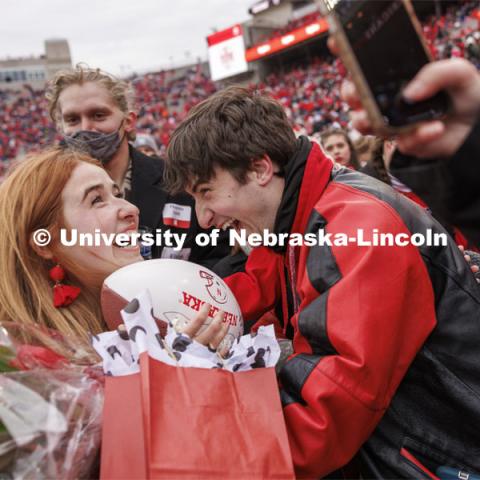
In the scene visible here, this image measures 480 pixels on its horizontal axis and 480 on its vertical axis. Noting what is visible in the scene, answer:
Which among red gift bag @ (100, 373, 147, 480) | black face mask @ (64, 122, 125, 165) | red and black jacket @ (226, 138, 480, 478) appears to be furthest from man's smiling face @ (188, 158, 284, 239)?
black face mask @ (64, 122, 125, 165)

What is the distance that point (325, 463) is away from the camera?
143cm

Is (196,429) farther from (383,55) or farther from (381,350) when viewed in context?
(383,55)

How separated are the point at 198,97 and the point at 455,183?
1458 inches

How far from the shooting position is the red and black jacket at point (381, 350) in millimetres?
1385

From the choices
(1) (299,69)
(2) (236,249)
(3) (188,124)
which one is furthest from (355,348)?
(1) (299,69)

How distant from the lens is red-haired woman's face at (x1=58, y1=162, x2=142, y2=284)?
1.95 meters

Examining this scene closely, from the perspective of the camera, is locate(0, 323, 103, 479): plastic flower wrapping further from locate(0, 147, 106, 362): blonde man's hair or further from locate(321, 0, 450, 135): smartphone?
locate(321, 0, 450, 135): smartphone

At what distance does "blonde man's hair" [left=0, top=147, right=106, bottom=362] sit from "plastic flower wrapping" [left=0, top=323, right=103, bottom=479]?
364 millimetres

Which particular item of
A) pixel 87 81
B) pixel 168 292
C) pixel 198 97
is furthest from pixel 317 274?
pixel 198 97

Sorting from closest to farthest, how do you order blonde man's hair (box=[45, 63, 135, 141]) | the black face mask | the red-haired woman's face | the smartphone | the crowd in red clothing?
the smartphone
the red-haired woman's face
the black face mask
blonde man's hair (box=[45, 63, 135, 141])
the crowd in red clothing

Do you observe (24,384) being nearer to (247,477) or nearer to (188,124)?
(247,477)

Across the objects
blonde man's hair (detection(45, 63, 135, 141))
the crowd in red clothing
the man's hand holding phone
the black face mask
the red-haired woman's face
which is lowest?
the red-haired woman's face

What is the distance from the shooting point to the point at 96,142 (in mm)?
2748

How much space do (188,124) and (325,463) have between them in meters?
1.26
